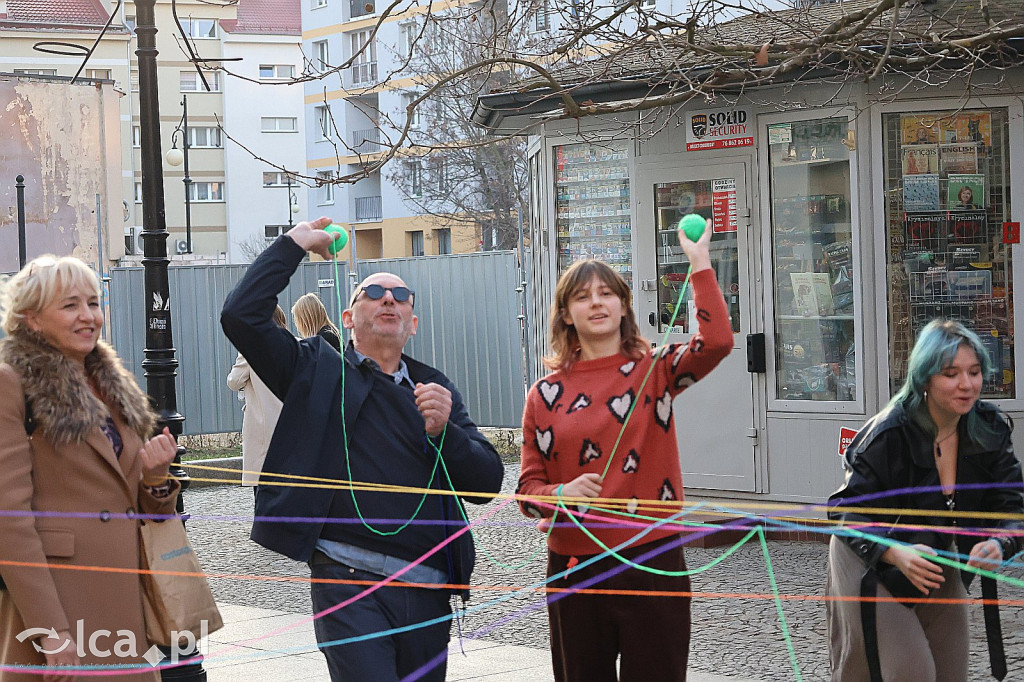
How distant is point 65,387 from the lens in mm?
4031

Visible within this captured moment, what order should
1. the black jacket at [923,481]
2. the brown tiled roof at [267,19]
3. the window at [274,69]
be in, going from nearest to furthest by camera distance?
the black jacket at [923,481], the brown tiled roof at [267,19], the window at [274,69]

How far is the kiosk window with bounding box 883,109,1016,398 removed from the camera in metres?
9.09

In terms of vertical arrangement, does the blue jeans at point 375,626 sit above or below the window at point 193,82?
below

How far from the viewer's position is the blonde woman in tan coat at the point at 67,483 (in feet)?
12.6

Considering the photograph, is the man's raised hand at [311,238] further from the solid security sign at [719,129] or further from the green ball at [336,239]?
the solid security sign at [719,129]

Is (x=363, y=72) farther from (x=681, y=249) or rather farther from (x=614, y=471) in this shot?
(x=614, y=471)

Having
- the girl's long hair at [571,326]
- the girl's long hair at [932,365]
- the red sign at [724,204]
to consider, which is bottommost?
the girl's long hair at [932,365]

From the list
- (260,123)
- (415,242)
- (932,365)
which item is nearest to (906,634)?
(932,365)

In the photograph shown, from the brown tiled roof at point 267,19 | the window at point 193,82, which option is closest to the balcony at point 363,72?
the brown tiled roof at point 267,19

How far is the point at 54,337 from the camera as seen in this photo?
4160mm

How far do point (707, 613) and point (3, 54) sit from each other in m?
48.2

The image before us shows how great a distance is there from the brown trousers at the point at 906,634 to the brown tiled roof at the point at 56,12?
152ft

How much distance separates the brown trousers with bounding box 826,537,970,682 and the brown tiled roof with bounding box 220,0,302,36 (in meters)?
59.0

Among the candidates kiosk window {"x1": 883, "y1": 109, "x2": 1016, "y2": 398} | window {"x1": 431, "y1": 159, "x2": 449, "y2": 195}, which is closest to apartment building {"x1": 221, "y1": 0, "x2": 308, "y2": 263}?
window {"x1": 431, "y1": 159, "x2": 449, "y2": 195}
